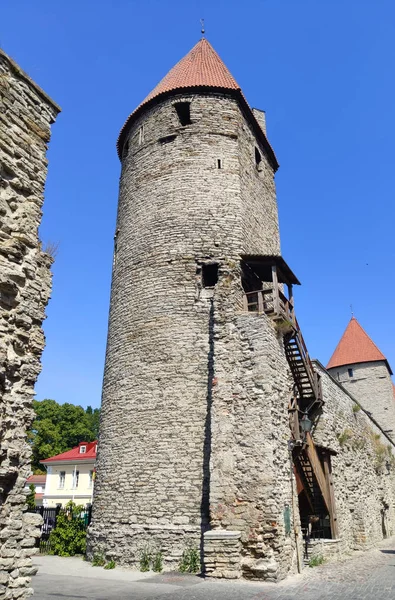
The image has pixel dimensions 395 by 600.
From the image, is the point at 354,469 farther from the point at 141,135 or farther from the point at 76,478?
the point at 76,478

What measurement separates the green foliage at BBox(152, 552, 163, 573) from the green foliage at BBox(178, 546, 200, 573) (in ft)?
1.63

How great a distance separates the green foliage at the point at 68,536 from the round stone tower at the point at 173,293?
2.21 m

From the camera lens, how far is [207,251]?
1368 cm

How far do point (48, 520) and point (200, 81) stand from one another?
16.5 meters

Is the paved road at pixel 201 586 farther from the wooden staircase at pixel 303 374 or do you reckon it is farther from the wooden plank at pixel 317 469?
the wooden staircase at pixel 303 374

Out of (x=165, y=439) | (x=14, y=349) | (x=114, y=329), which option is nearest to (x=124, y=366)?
(x=114, y=329)

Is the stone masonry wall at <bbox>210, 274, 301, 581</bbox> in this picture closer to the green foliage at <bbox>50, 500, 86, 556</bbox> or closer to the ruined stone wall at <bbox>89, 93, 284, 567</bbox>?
the ruined stone wall at <bbox>89, 93, 284, 567</bbox>

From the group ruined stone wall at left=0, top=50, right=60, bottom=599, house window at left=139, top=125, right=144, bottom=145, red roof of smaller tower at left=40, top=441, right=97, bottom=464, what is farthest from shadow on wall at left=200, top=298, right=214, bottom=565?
red roof of smaller tower at left=40, top=441, right=97, bottom=464

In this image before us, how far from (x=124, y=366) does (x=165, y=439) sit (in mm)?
2575

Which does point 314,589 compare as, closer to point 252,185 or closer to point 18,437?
point 18,437

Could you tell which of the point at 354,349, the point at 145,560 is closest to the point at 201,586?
the point at 145,560

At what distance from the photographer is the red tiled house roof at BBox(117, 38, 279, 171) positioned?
52.7 ft

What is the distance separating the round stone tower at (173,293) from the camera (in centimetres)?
1143

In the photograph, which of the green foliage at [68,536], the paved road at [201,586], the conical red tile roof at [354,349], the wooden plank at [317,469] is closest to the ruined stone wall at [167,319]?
the paved road at [201,586]
